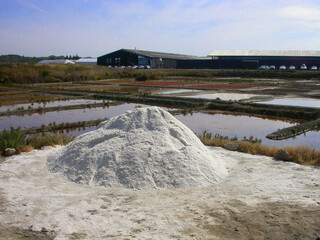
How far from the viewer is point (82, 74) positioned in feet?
95.1

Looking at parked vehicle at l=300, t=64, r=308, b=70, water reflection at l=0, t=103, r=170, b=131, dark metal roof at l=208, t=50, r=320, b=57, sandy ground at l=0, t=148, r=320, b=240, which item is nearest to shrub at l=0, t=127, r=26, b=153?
sandy ground at l=0, t=148, r=320, b=240

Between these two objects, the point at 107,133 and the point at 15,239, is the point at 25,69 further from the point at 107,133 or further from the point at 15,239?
the point at 15,239

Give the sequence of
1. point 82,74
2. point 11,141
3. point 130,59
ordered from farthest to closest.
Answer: point 130,59 < point 82,74 < point 11,141

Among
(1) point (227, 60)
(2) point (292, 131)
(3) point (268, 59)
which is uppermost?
(3) point (268, 59)

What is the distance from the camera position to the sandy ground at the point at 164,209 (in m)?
2.87

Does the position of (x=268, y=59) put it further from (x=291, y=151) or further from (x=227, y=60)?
(x=291, y=151)

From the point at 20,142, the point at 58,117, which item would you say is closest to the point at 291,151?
the point at 20,142

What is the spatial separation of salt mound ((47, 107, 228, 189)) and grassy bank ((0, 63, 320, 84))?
22185 mm

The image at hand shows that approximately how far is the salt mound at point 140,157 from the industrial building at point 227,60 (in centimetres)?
3496

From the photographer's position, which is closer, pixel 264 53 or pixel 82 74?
pixel 82 74

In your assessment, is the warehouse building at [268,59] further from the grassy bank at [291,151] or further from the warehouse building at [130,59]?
the grassy bank at [291,151]

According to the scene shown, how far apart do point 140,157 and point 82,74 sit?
2604 centimetres

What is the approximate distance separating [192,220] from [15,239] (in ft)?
5.10

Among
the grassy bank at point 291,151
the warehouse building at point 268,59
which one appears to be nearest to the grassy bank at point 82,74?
the warehouse building at point 268,59
